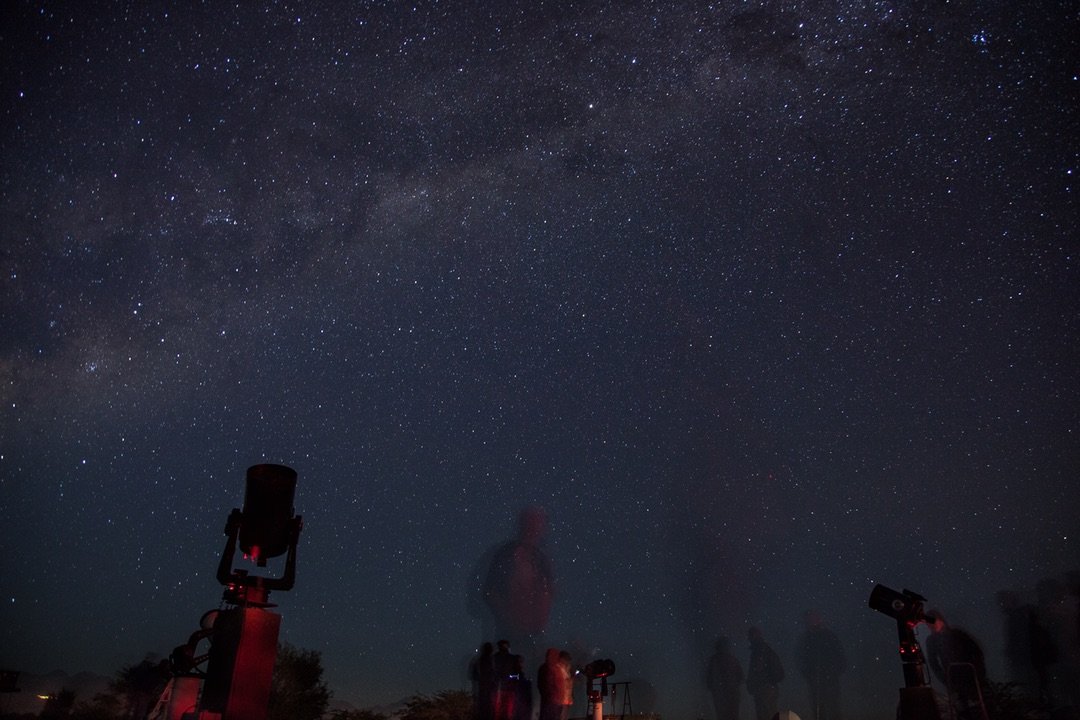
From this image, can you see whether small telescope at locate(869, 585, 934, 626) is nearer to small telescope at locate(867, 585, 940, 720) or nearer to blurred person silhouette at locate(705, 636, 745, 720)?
small telescope at locate(867, 585, 940, 720)

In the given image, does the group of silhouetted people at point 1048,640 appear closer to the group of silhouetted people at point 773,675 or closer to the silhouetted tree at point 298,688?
the group of silhouetted people at point 773,675

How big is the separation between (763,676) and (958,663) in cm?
2091

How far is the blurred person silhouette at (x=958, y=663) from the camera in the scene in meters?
7.32

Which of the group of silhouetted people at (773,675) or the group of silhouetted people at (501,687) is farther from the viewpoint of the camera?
the group of silhouetted people at (773,675)

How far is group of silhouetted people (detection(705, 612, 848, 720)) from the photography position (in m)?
23.9

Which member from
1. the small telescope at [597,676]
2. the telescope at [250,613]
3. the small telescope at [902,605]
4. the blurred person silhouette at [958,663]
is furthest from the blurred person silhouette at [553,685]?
the telescope at [250,613]

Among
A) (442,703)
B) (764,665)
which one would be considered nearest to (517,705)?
(442,703)

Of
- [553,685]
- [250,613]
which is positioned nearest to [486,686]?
[553,685]

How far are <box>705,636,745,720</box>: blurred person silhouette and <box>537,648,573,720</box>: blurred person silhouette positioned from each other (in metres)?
17.6

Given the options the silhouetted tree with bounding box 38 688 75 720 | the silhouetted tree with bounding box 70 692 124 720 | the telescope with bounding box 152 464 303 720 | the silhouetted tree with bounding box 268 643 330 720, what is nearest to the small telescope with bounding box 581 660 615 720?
the telescope with bounding box 152 464 303 720

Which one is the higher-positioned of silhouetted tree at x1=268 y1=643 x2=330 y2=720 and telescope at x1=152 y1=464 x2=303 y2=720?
telescope at x1=152 y1=464 x2=303 y2=720

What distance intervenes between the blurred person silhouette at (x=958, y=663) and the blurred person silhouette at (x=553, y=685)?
6158mm

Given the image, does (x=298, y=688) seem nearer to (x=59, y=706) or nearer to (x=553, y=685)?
(x=59, y=706)

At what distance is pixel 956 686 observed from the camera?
766cm
